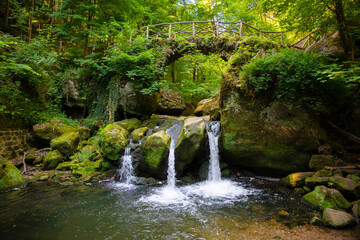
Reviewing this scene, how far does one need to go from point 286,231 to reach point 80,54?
1353cm

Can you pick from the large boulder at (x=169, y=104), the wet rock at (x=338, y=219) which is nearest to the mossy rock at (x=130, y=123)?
the large boulder at (x=169, y=104)

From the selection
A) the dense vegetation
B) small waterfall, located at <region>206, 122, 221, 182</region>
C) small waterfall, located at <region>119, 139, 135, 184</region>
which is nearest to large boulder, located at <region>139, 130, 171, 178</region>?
small waterfall, located at <region>119, 139, 135, 184</region>

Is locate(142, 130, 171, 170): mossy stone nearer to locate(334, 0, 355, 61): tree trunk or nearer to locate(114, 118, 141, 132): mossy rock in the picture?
locate(114, 118, 141, 132): mossy rock

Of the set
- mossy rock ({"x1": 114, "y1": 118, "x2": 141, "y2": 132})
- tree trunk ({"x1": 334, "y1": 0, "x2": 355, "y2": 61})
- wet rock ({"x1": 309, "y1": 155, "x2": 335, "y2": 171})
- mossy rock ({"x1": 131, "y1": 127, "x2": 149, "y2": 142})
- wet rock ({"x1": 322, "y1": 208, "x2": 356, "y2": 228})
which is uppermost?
tree trunk ({"x1": 334, "y1": 0, "x2": 355, "y2": 61})

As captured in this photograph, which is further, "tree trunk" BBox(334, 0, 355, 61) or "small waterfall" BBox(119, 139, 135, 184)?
"small waterfall" BBox(119, 139, 135, 184)

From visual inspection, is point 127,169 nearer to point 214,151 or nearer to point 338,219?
point 214,151

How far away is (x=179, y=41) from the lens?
10.4 meters

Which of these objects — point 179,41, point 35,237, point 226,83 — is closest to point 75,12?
point 179,41

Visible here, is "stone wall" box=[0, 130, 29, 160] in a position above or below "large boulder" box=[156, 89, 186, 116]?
below

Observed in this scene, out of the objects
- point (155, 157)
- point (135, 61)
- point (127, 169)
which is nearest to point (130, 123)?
point (127, 169)

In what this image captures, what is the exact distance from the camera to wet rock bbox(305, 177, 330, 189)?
Answer: 16.0 ft

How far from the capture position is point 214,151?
709cm

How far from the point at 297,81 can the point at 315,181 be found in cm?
323

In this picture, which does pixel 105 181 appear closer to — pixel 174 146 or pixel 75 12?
pixel 174 146
